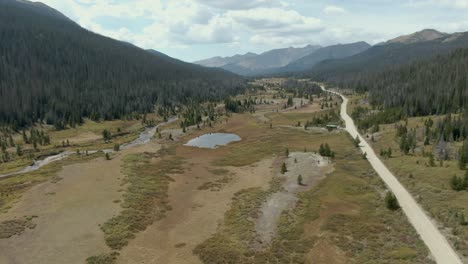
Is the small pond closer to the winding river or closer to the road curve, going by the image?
the winding river

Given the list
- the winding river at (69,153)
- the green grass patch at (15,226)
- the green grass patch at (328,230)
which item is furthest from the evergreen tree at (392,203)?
the winding river at (69,153)

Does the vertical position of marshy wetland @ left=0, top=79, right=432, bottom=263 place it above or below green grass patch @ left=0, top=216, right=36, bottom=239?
below

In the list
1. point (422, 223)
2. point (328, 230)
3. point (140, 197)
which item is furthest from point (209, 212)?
point (422, 223)

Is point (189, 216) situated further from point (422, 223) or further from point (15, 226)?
point (422, 223)

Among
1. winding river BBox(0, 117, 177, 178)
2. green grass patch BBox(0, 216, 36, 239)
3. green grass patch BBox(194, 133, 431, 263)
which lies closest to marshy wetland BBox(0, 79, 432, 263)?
green grass patch BBox(194, 133, 431, 263)

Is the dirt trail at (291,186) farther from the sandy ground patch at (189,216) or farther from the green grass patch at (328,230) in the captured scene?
the sandy ground patch at (189,216)

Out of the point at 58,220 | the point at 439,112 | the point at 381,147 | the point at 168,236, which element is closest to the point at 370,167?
the point at 381,147
